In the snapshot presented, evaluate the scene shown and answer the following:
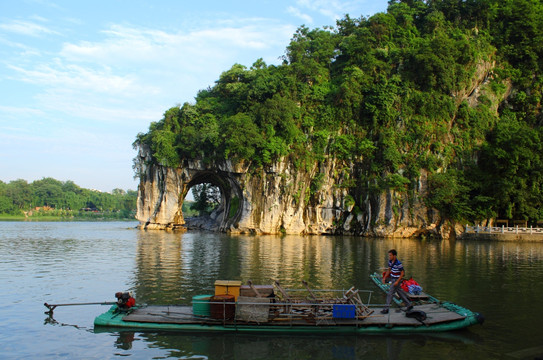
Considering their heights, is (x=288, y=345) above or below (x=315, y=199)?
below

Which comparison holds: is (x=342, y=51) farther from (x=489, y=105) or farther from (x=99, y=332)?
(x=99, y=332)

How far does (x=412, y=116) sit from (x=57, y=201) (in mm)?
94741

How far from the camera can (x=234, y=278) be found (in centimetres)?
1748

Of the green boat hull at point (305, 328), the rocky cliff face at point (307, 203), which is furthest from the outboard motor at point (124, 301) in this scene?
the rocky cliff face at point (307, 203)

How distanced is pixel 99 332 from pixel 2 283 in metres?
8.35

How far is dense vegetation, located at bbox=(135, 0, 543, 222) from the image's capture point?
41906 millimetres

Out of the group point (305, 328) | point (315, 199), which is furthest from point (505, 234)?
point (305, 328)

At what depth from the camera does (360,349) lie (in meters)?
9.72

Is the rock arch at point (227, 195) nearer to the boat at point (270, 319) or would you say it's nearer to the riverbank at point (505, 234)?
the riverbank at point (505, 234)

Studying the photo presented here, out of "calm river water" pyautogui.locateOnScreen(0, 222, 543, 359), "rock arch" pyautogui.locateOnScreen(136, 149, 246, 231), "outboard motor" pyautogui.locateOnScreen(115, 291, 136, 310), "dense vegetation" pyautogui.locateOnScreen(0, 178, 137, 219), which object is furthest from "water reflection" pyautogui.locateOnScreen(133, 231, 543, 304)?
"dense vegetation" pyautogui.locateOnScreen(0, 178, 137, 219)

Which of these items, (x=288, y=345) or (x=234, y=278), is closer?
(x=288, y=345)

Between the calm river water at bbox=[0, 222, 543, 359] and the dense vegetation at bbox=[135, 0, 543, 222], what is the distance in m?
14.2

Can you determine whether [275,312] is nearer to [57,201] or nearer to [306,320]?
[306,320]

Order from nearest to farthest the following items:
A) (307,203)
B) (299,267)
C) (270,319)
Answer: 1. (270,319)
2. (299,267)
3. (307,203)
